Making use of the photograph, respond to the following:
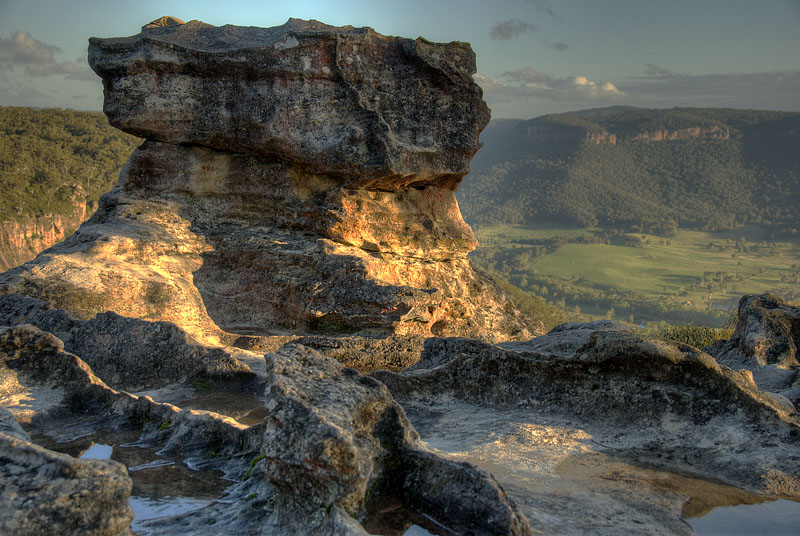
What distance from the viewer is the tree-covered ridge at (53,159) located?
70.4 metres

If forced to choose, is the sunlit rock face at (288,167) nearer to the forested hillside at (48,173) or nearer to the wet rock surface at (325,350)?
the wet rock surface at (325,350)

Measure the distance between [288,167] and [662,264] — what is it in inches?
5303

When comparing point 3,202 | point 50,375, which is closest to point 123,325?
point 50,375

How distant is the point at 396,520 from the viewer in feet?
16.3

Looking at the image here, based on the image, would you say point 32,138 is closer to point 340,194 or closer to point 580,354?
point 340,194

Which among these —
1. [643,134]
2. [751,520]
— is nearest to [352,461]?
[751,520]

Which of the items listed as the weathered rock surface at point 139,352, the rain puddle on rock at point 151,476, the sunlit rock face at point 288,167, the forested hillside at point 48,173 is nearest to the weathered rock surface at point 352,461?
the rain puddle on rock at point 151,476

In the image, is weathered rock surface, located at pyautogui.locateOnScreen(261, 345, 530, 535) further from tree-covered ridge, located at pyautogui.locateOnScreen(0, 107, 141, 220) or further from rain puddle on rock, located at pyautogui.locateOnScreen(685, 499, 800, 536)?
tree-covered ridge, located at pyautogui.locateOnScreen(0, 107, 141, 220)

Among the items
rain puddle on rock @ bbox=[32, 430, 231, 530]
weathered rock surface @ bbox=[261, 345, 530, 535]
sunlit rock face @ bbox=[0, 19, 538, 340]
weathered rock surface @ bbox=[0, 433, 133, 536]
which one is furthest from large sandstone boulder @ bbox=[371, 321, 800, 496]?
sunlit rock face @ bbox=[0, 19, 538, 340]

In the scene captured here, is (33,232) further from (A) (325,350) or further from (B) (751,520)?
(B) (751,520)

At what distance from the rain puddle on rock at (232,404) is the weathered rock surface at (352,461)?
2549 millimetres

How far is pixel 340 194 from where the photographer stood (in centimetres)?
1477

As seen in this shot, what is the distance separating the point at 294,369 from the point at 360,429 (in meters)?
0.86

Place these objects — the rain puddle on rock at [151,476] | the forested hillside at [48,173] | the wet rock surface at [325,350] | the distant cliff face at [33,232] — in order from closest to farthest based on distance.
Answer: the wet rock surface at [325,350]
the rain puddle on rock at [151,476]
the distant cliff face at [33,232]
the forested hillside at [48,173]
